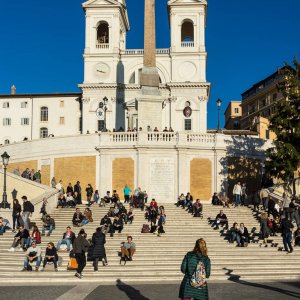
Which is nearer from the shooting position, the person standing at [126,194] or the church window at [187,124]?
the person standing at [126,194]

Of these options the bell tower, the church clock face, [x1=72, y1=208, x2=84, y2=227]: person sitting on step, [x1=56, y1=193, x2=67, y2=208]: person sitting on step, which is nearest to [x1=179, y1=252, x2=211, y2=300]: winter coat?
[x1=72, y1=208, x2=84, y2=227]: person sitting on step

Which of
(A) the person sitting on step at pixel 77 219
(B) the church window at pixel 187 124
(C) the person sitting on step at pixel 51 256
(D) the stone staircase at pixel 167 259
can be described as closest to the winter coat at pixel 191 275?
(D) the stone staircase at pixel 167 259

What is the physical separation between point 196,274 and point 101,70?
63294 millimetres

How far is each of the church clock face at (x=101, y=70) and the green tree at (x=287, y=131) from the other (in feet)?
127

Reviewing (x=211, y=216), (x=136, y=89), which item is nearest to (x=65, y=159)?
(x=211, y=216)

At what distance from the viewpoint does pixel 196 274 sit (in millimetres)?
10977

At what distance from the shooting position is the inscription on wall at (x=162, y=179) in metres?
39.4

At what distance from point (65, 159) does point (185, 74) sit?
3332cm

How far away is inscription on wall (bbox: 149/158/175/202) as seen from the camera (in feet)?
129

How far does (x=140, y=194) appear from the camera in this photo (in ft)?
108

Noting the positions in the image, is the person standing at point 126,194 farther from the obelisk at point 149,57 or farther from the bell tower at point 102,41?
the bell tower at point 102,41

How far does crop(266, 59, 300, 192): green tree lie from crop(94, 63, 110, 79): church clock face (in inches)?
1529

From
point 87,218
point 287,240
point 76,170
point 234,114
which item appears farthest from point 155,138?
point 234,114

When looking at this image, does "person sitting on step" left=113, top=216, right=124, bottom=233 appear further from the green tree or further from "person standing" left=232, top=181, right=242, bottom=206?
the green tree
